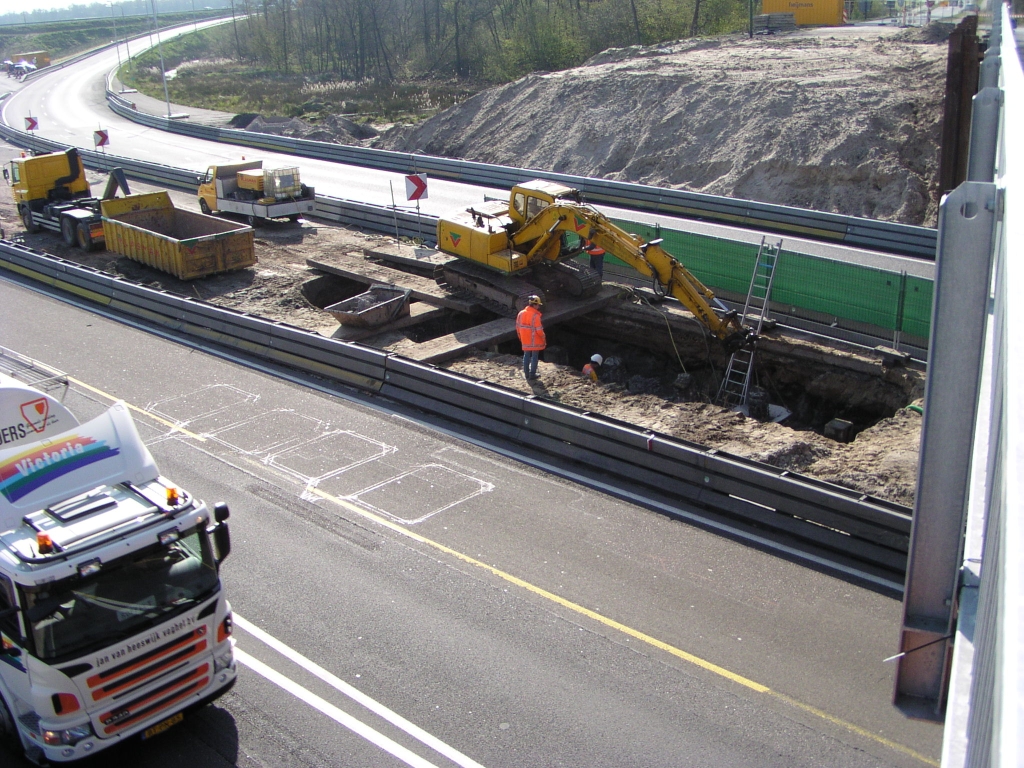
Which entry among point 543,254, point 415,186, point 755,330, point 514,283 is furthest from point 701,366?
point 415,186

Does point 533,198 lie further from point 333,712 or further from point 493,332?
point 333,712

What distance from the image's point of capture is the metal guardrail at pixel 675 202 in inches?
923

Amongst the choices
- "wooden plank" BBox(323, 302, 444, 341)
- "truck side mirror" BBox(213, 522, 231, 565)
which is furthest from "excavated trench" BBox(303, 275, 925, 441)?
"truck side mirror" BBox(213, 522, 231, 565)

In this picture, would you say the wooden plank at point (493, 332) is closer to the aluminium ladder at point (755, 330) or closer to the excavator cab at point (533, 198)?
the excavator cab at point (533, 198)

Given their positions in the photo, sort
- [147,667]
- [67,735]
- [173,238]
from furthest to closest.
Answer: [173,238], [147,667], [67,735]

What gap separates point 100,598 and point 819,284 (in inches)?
563

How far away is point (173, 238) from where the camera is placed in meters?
23.6

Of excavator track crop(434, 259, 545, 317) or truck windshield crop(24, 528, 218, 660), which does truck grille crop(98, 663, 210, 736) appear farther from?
excavator track crop(434, 259, 545, 317)

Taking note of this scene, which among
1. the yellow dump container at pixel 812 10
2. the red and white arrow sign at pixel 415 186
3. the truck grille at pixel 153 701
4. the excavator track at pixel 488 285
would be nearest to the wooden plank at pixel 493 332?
the excavator track at pixel 488 285

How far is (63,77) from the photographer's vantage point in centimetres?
8900

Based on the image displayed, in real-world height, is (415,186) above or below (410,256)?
above

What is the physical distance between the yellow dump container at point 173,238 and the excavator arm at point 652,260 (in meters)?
8.26

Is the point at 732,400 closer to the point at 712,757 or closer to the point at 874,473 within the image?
the point at 874,473

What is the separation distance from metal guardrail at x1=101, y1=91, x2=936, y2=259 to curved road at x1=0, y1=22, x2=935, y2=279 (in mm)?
441
